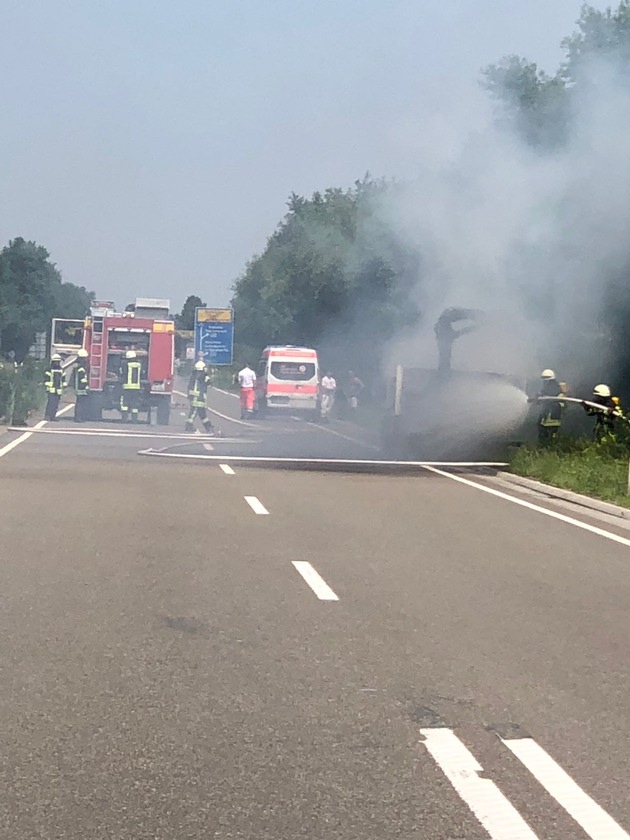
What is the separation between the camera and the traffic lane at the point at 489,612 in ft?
20.2

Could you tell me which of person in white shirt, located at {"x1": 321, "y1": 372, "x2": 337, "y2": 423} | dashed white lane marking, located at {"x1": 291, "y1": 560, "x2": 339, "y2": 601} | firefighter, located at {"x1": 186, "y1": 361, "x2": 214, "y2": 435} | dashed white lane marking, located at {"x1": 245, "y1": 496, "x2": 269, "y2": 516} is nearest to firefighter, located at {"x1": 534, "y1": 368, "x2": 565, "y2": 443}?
dashed white lane marking, located at {"x1": 245, "y1": 496, "x2": 269, "y2": 516}

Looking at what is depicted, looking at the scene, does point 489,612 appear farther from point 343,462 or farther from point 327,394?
point 327,394

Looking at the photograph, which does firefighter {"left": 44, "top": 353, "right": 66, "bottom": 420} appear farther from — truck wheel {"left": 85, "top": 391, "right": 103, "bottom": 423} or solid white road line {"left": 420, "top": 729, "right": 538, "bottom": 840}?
solid white road line {"left": 420, "top": 729, "right": 538, "bottom": 840}

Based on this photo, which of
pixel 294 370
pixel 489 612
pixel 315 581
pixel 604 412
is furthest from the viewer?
pixel 294 370

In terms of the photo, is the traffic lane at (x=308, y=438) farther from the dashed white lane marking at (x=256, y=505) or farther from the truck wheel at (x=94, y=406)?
the dashed white lane marking at (x=256, y=505)

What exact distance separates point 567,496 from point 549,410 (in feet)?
16.3

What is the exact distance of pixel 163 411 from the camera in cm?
3741

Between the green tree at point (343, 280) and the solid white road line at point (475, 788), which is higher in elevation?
the green tree at point (343, 280)

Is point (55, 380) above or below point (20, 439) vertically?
above

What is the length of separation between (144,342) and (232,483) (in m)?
20.0

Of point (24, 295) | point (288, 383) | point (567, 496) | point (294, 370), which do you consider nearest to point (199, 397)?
point (288, 383)

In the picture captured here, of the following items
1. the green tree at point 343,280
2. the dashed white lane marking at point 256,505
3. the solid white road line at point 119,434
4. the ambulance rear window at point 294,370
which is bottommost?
the solid white road line at point 119,434

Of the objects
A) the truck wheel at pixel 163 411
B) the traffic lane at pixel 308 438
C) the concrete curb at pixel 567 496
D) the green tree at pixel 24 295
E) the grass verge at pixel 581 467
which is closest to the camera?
the concrete curb at pixel 567 496

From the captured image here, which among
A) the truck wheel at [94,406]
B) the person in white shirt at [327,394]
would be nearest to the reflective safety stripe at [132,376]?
the truck wheel at [94,406]
